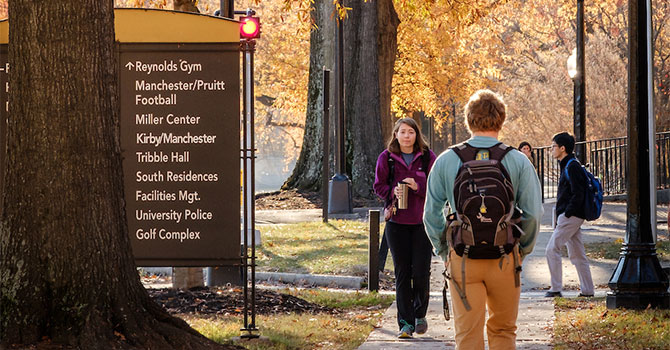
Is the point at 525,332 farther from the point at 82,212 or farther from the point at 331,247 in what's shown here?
the point at 331,247

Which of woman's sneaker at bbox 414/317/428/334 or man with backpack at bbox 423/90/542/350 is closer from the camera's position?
man with backpack at bbox 423/90/542/350

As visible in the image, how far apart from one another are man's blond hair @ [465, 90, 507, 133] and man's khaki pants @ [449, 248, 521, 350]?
0.71m

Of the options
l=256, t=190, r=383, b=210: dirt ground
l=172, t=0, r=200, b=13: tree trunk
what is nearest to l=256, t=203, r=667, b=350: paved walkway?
l=256, t=190, r=383, b=210: dirt ground

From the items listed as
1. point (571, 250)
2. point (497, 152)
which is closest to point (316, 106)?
point (571, 250)

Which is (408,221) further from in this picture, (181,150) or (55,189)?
(55,189)

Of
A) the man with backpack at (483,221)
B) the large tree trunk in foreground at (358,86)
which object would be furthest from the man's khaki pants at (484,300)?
the large tree trunk in foreground at (358,86)

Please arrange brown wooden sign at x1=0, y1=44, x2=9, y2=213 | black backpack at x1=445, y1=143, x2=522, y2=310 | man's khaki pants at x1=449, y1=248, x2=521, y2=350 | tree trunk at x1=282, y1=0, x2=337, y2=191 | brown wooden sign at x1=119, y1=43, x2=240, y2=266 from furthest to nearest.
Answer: tree trunk at x1=282, y1=0, x2=337, y2=191 → brown wooden sign at x1=0, y1=44, x2=9, y2=213 → brown wooden sign at x1=119, y1=43, x2=240, y2=266 → man's khaki pants at x1=449, y1=248, x2=521, y2=350 → black backpack at x1=445, y1=143, x2=522, y2=310

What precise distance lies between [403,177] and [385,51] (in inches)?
827

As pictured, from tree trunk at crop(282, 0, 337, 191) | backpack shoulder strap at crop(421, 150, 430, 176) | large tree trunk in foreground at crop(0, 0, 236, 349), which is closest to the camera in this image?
large tree trunk in foreground at crop(0, 0, 236, 349)

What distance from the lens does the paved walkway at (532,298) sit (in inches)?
336

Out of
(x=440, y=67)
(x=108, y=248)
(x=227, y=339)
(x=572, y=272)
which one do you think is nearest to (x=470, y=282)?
(x=108, y=248)

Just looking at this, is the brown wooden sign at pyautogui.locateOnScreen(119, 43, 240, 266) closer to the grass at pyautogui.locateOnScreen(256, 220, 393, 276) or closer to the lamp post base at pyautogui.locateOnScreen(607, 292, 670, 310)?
the lamp post base at pyautogui.locateOnScreen(607, 292, 670, 310)

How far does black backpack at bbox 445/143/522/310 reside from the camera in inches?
231

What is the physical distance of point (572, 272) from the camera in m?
14.3
